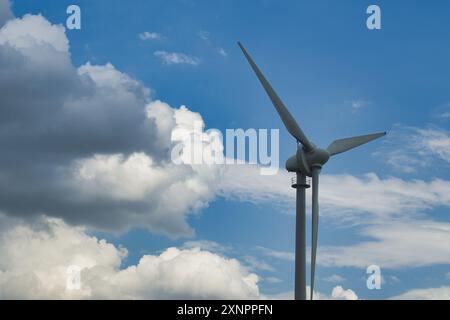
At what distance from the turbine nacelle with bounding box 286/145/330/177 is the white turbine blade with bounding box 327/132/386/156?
118 inches

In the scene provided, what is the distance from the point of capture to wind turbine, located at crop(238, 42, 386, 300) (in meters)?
62.1

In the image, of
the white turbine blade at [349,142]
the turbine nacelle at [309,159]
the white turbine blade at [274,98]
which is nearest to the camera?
the white turbine blade at [274,98]

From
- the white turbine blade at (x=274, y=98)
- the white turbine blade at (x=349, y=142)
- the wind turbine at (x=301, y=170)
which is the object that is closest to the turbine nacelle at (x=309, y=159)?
the wind turbine at (x=301, y=170)

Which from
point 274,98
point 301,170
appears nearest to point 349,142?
point 301,170

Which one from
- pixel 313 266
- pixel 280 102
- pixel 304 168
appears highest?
pixel 280 102

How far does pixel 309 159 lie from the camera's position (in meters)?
65.6

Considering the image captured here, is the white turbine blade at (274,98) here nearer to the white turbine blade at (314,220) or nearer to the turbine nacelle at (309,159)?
the turbine nacelle at (309,159)

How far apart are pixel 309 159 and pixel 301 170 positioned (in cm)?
143

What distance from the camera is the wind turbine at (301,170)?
62094mm

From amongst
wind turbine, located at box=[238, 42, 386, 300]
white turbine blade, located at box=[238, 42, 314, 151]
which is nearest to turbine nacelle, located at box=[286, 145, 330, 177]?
wind turbine, located at box=[238, 42, 386, 300]
